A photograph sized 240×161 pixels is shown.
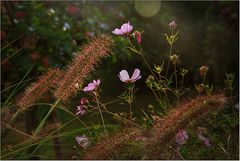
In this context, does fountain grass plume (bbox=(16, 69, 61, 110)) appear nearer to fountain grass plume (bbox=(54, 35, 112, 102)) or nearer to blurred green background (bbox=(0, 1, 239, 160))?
fountain grass plume (bbox=(54, 35, 112, 102))

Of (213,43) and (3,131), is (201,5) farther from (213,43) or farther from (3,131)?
(3,131)

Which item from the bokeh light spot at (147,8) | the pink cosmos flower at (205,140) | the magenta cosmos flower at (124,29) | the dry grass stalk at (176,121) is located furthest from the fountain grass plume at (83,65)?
the bokeh light spot at (147,8)

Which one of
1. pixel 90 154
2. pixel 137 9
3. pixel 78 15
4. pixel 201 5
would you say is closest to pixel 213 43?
pixel 201 5

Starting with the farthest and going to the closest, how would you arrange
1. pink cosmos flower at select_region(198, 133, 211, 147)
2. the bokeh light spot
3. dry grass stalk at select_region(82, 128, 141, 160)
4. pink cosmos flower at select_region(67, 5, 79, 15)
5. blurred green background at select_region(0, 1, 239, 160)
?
the bokeh light spot < blurred green background at select_region(0, 1, 239, 160) < pink cosmos flower at select_region(67, 5, 79, 15) < pink cosmos flower at select_region(198, 133, 211, 147) < dry grass stalk at select_region(82, 128, 141, 160)

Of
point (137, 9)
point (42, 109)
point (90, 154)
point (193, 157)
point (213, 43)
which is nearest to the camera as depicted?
point (90, 154)

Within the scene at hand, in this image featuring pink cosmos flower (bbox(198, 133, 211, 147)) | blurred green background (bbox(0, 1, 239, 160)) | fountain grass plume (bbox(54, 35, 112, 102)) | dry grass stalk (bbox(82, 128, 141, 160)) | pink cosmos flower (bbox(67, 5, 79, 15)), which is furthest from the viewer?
blurred green background (bbox(0, 1, 239, 160))

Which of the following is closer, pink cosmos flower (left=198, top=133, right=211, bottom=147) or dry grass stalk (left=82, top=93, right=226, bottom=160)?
dry grass stalk (left=82, top=93, right=226, bottom=160)

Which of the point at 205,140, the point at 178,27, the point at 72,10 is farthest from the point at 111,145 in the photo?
the point at 178,27

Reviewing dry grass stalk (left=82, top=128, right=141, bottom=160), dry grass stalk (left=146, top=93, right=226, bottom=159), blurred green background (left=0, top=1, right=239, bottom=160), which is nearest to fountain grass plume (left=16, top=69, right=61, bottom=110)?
dry grass stalk (left=82, top=128, right=141, bottom=160)
